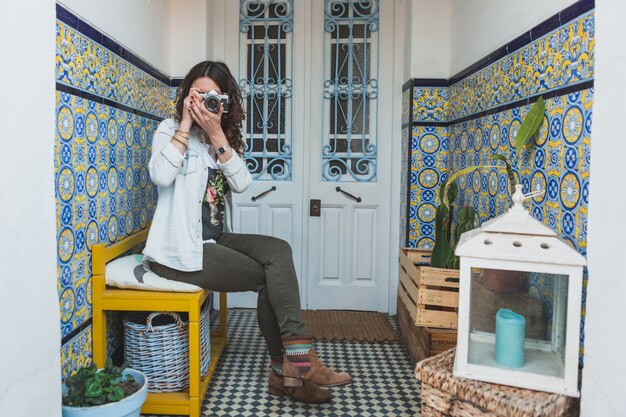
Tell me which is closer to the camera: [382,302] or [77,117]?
[77,117]

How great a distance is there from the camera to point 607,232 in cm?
126

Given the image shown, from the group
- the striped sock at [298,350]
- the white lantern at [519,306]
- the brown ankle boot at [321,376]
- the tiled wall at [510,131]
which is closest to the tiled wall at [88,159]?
the striped sock at [298,350]

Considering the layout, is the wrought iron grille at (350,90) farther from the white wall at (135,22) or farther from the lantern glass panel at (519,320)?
the lantern glass panel at (519,320)

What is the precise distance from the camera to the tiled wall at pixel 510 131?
158cm

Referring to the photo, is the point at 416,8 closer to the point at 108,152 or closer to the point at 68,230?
the point at 108,152

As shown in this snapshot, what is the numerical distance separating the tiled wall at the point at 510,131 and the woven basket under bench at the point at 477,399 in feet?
0.91

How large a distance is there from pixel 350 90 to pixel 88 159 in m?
1.89

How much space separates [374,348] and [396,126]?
1.39 meters

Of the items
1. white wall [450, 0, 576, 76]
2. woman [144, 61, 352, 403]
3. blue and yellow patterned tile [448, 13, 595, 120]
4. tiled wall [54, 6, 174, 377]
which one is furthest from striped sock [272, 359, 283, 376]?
white wall [450, 0, 576, 76]

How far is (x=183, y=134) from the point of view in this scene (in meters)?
Answer: 2.08

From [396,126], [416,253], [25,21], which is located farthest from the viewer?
[396,126]

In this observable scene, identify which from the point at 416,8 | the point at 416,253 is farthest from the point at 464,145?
the point at 416,8

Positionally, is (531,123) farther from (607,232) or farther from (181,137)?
(181,137)

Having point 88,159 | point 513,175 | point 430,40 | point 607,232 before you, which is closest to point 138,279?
point 88,159
